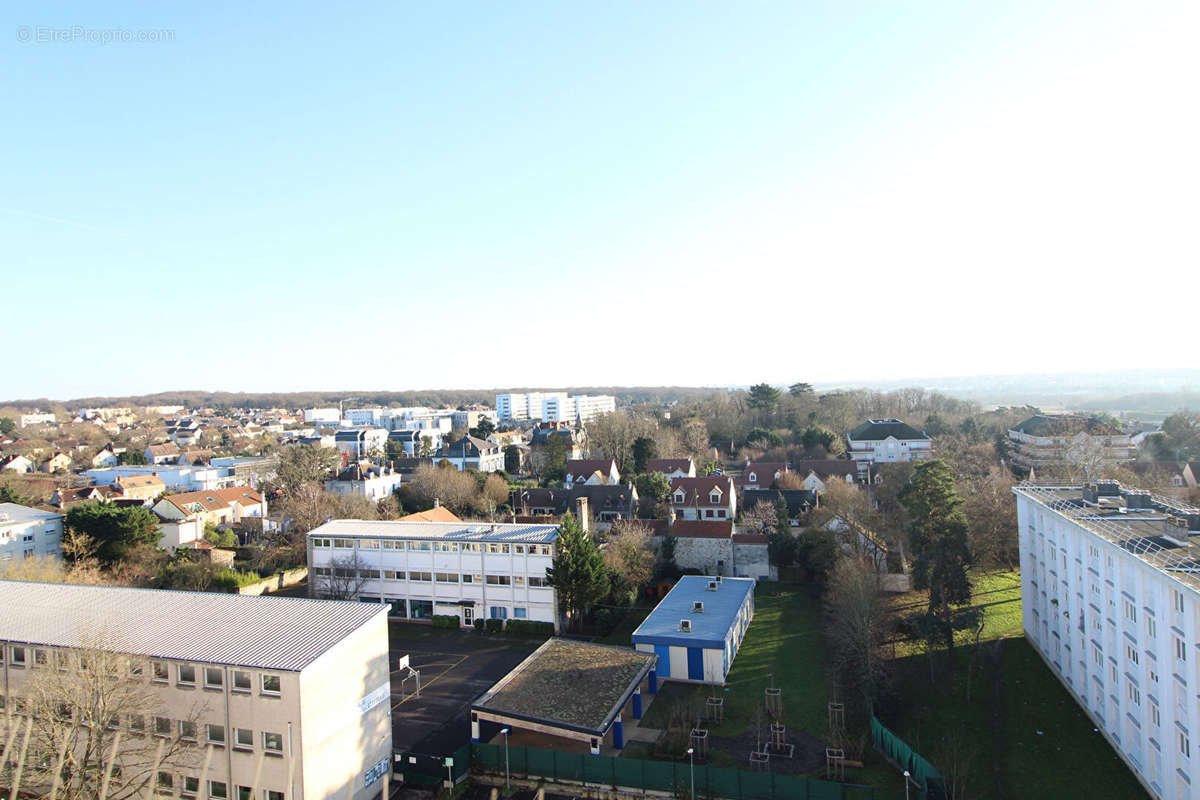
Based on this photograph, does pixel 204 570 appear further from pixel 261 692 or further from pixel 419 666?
pixel 261 692

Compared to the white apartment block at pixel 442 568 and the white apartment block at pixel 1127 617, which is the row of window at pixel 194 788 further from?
the white apartment block at pixel 1127 617

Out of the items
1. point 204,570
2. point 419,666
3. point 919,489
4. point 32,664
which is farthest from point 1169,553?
point 204,570

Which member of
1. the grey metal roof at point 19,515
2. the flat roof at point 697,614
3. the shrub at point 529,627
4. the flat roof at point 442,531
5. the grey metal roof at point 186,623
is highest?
the grey metal roof at point 186,623

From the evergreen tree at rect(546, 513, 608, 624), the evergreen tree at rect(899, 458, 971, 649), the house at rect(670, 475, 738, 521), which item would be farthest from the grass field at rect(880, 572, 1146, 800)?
the house at rect(670, 475, 738, 521)

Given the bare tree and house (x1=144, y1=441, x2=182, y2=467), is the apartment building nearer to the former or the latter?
the bare tree

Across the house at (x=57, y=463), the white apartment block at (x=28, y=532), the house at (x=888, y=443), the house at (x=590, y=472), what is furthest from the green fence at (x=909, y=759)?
the house at (x=57, y=463)
